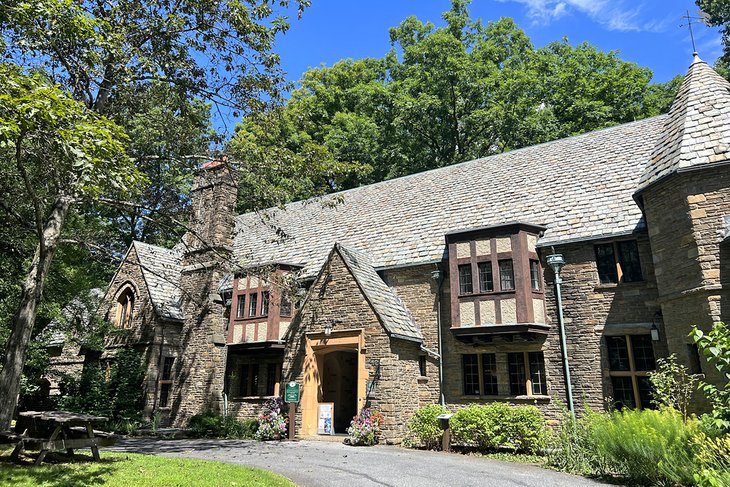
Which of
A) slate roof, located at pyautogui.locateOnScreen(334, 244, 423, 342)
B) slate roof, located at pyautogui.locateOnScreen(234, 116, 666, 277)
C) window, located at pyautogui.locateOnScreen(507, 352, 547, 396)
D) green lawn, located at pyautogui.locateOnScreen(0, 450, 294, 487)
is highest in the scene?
slate roof, located at pyautogui.locateOnScreen(234, 116, 666, 277)

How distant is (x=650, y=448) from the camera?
Result: 28.9 feet

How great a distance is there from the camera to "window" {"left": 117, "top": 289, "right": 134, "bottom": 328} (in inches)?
896

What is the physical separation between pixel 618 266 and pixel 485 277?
12.4ft

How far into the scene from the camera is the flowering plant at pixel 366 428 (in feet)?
46.0

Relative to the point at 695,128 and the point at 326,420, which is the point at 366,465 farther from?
the point at 695,128

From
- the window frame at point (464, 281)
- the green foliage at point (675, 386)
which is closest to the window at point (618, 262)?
the green foliage at point (675, 386)

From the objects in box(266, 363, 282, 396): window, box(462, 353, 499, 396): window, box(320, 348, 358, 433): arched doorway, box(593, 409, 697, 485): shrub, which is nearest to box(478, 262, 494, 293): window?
box(462, 353, 499, 396): window

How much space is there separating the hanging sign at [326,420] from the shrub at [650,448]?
8439 mm

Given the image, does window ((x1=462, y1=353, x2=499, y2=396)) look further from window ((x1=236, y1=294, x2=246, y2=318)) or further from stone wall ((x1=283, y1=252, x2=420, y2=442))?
window ((x1=236, y1=294, x2=246, y2=318))

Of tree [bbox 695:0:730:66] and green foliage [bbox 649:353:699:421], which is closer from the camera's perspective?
green foliage [bbox 649:353:699:421]

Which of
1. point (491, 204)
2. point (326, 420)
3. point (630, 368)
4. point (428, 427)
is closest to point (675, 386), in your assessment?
point (630, 368)

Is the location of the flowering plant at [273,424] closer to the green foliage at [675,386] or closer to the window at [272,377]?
the window at [272,377]

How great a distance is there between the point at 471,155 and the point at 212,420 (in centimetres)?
2394

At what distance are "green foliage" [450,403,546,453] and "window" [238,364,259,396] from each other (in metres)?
9.44
